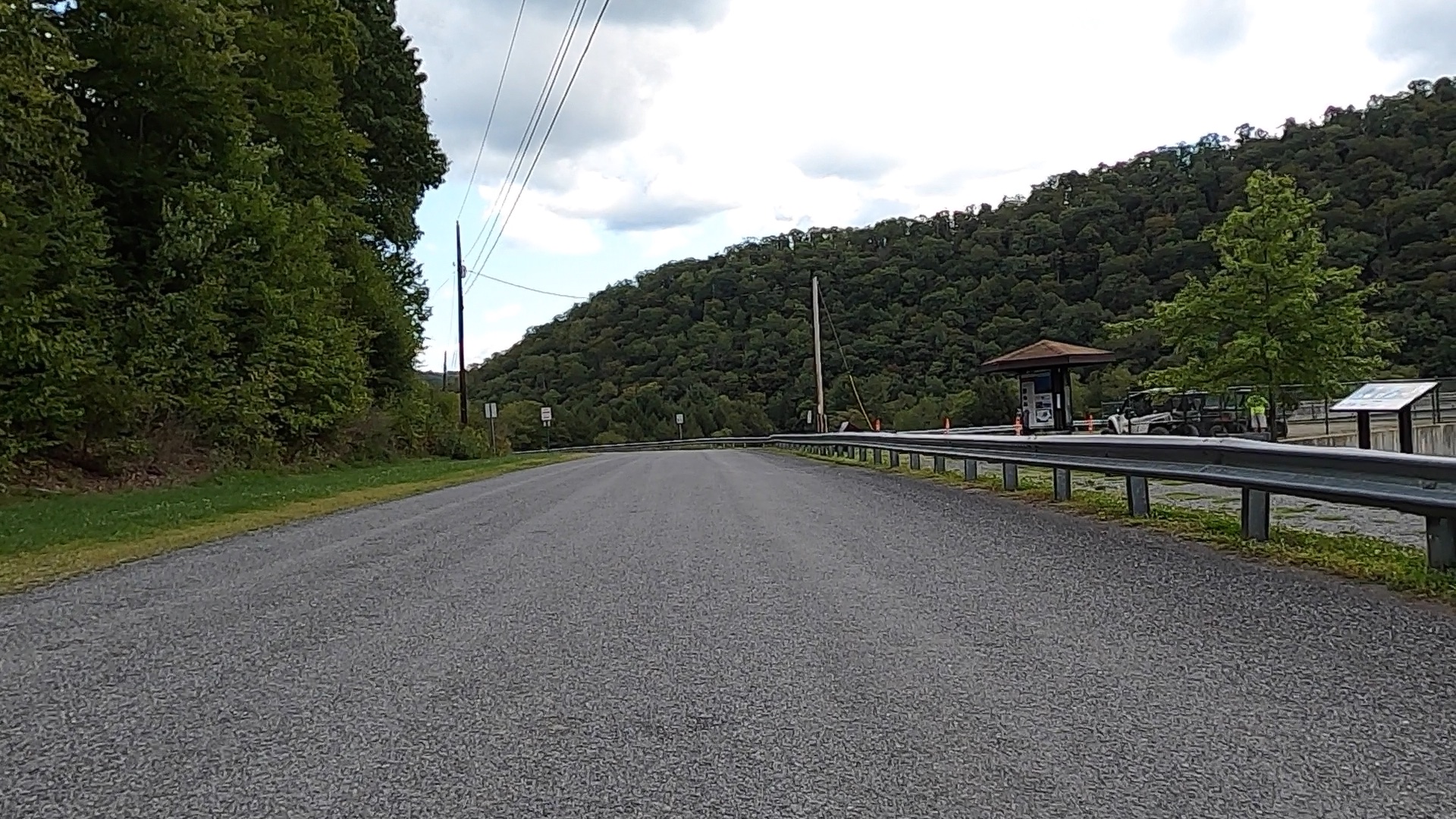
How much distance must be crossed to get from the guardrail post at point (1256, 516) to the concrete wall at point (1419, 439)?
18520 mm

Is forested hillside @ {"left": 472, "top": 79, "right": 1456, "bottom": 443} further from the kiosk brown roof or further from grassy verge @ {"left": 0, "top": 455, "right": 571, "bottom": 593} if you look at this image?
grassy verge @ {"left": 0, "top": 455, "right": 571, "bottom": 593}

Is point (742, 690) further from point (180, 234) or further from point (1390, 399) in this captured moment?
point (180, 234)

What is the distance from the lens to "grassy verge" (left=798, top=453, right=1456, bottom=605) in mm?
5895

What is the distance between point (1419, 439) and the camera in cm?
2533

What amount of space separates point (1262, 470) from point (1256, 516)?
0.53 meters

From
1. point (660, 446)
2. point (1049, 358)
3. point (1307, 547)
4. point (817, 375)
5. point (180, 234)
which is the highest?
point (180, 234)

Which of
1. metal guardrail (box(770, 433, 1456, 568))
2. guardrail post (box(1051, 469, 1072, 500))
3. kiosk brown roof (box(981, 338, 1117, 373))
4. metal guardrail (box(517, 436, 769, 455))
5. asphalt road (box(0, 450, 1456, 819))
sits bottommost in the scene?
metal guardrail (box(517, 436, 769, 455))

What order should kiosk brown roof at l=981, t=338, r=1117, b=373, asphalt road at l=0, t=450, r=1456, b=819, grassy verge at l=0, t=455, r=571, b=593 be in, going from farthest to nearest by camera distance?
kiosk brown roof at l=981, t=338, r=1117, b=373
grassy verge at l=0, t=455, r=571, b=593
asphalt road at l=0, t=450, r=1456, b=819

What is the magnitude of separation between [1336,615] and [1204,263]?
129 ft

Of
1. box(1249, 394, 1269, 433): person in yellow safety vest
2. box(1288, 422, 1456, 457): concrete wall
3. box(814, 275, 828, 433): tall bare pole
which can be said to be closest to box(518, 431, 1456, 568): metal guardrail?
box(1249, 394, 1269, 433): person in yellow safety vest

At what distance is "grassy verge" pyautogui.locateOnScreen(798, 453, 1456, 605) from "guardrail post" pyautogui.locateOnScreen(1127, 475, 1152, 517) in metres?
0.09

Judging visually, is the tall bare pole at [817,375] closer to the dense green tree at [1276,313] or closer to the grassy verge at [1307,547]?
the dense green tree at [1276,313]

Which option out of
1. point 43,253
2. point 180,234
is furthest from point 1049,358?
point 43,253

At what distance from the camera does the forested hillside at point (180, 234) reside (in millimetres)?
17953
